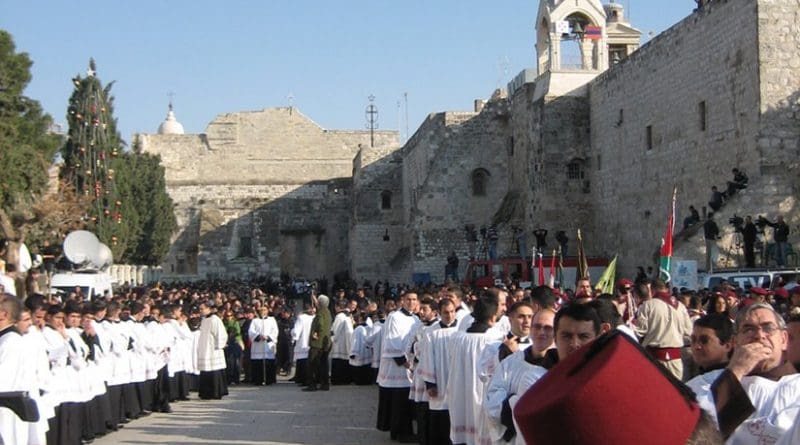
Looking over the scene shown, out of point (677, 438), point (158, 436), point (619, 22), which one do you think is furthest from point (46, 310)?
point (619, 22)

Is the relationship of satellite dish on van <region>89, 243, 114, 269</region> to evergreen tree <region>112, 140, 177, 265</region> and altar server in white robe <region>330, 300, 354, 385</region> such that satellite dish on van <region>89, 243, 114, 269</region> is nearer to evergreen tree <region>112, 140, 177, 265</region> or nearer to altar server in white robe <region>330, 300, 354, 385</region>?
altar server in white robe <region>330, 300, 354, 385</region>

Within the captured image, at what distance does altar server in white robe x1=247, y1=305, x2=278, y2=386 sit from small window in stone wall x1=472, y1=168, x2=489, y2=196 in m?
18.7

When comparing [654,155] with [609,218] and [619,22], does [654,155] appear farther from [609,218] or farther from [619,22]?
[619,22]

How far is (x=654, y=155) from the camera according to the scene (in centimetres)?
2569

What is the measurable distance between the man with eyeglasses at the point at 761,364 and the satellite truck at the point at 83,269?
767 inches

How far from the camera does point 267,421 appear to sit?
13.3 metres

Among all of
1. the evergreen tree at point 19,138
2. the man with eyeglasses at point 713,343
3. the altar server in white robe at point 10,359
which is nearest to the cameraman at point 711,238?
the altar server in white robe at point 10,359

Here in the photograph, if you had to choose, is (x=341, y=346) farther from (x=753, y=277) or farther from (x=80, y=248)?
(x=80, y=248)

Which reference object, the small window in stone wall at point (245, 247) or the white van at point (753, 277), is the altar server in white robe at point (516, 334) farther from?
the small window in stone wall at point (245, 247)

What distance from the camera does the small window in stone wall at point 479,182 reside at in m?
36.9

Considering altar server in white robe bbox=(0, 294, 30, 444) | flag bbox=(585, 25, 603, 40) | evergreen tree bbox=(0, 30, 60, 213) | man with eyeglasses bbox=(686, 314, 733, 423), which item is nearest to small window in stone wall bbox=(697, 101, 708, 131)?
flag bbox=(585, 25, 603, 40)

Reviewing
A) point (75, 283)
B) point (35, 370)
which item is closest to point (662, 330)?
point (35, 370)

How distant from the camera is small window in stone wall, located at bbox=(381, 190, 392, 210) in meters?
44.8

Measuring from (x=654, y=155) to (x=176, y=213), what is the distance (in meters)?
29.5
